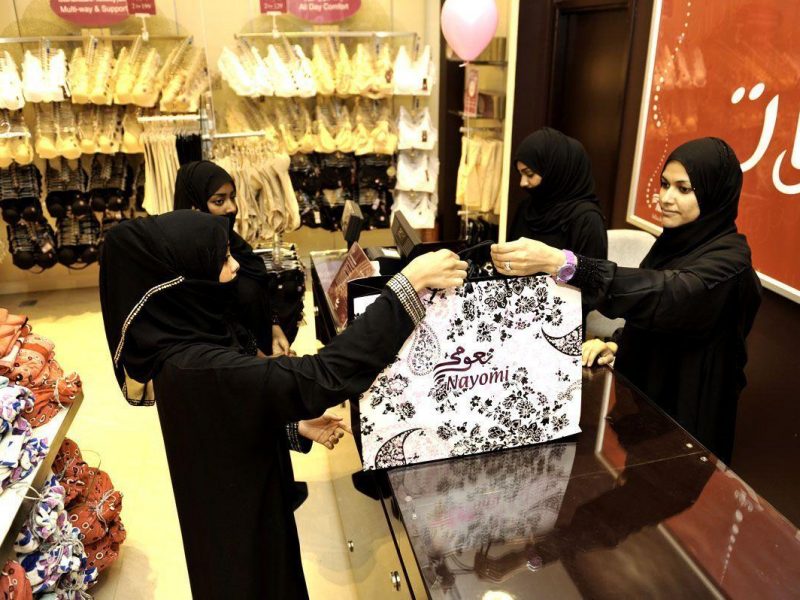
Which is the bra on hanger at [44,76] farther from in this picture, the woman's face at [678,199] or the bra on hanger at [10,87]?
the woman's face at [678,199]

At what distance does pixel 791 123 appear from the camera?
6.97 feet

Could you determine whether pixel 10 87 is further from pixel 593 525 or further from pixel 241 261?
pixel 593 525

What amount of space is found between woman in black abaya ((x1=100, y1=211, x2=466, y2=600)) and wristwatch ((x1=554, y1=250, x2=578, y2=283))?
0.81 feet

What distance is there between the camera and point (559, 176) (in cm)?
268

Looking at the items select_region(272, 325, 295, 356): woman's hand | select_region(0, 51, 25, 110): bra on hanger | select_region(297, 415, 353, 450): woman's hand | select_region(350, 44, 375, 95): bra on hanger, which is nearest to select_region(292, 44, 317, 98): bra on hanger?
select_region(350, 44, 375, 95): bra on hanger

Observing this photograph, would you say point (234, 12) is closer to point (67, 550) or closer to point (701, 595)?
point (67, 550)

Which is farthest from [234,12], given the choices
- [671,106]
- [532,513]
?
[532,513]

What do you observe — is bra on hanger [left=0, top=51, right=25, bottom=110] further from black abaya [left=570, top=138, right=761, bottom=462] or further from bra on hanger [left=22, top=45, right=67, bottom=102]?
black abaya [left=570, top=138, right=761, bottom=462]

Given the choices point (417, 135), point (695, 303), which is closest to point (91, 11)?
point (417, 135)

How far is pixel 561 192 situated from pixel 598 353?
3.59 feet

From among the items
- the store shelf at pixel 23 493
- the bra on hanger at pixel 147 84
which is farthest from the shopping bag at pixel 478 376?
the bra on hanger at pixel 147 84

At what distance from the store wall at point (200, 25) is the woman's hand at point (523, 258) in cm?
434


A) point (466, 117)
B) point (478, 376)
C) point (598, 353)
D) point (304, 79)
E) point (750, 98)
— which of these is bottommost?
point (598, 353)

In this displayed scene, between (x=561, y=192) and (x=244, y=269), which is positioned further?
(x=561, y=192)
